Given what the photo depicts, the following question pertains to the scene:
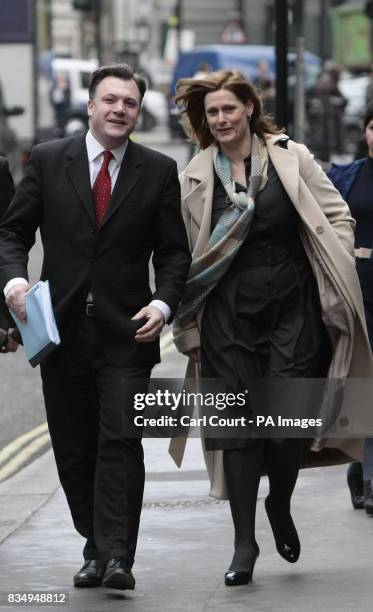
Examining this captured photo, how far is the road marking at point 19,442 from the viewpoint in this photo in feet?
34.3

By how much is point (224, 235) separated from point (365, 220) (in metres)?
1.44

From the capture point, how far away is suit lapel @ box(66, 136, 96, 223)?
6910 mm

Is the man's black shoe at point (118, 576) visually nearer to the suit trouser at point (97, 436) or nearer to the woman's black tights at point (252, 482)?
the suit trouser at point (97, 436)

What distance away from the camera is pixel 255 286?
705 cm

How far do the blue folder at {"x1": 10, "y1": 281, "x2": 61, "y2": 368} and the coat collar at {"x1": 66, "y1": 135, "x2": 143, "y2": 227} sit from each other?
1.11ft

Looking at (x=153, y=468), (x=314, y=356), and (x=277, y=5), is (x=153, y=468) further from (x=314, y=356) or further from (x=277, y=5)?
(x=277, y=5)

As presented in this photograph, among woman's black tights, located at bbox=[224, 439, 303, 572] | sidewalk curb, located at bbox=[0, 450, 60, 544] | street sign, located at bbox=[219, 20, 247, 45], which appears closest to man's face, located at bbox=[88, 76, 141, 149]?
woman's black tights, located at bbox=[224, 439, 303, 572]

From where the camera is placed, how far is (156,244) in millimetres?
7031

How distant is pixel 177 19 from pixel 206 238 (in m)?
51.6

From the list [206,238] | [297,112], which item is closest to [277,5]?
[297,112]

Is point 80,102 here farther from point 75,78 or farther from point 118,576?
point 118,576

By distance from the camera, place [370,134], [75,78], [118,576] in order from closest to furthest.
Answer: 1. [118,576]
2. [370,134]
3. [75,78]

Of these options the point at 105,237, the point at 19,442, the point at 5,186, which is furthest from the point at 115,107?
the point at 19,442

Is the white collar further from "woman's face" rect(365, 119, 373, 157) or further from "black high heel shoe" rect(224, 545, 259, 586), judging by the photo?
"woman's face" rect(365, 119, 373, 157)
